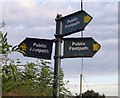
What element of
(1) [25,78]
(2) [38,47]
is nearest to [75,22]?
(2) [38,47]

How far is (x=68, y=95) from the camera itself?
11.1 metres

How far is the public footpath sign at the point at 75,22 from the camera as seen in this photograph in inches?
349

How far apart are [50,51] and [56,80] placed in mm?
799

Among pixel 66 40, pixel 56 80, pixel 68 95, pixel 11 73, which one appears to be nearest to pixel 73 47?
pixel 66 40

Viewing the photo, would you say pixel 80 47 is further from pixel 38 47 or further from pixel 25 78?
pixel 25 78

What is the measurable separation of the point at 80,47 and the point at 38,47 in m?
1.13

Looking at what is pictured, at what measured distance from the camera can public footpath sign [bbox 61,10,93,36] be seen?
8.88 metres

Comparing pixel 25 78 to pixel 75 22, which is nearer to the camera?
pixel 25 78

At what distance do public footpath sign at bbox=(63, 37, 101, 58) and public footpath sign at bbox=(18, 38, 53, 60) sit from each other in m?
0.44

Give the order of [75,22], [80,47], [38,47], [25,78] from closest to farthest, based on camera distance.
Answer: [25,78], [80,47], [75,22], [38,47]

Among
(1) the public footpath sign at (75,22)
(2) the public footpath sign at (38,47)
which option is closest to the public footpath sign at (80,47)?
(1) the public footpath sign at (75,22)

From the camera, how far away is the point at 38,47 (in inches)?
369

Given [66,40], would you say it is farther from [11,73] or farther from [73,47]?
[11,73]

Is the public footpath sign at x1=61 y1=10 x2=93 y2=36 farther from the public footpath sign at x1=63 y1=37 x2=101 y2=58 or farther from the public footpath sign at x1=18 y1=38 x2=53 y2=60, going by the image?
the public footpath sign at x1=18 y1=38 x2=53 y2=60
